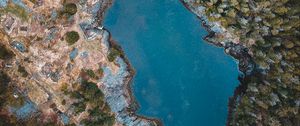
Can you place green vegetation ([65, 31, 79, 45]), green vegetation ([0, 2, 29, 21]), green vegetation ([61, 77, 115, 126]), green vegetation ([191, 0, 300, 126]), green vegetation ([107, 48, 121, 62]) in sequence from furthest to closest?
green vegetation ([107, 48, 121, 62])
green vegetation ([61, 77, 115, 126])
green vegetation ([191, 0, 300, 126])
green vegetation ([65, 31, 79, 45])
green vegetation ([0, 2, 29, 21])

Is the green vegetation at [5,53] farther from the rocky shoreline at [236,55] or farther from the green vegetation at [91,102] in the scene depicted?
the rocky shoreline at [236,55]

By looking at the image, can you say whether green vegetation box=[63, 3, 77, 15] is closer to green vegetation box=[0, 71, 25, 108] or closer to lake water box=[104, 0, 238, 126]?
lake water box=[104, 0, 238, 126]

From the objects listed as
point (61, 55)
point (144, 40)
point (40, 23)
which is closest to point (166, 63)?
point (144, 40)

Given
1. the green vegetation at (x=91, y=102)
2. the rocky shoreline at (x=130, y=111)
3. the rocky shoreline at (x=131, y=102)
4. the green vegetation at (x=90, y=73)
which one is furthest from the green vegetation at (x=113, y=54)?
the green vegetation at (x=91, y=102)

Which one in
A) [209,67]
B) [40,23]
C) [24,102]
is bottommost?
[24,102]

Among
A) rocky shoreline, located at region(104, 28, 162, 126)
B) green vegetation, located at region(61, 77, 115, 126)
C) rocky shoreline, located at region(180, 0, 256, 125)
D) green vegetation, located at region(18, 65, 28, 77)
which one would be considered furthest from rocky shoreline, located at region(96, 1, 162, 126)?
green vegetation, located at region(18, 65, 28, 77)

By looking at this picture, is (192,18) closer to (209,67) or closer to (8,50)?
(209,67)
